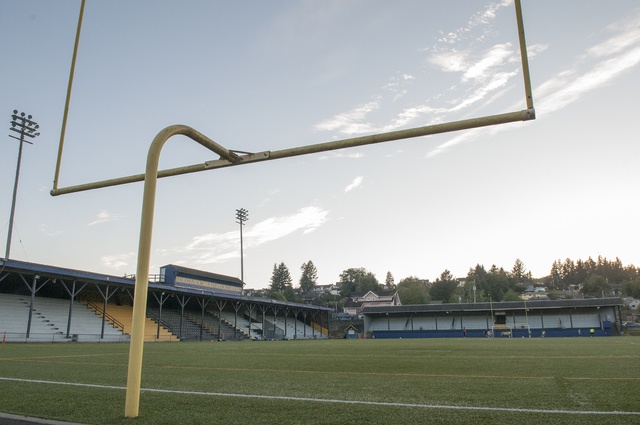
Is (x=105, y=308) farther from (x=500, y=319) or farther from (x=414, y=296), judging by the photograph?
(x=414, y=296)

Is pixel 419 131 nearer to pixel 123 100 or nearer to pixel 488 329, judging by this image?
pixel 123 100

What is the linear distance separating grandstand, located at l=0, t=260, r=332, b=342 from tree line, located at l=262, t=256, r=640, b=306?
6008 centimetres

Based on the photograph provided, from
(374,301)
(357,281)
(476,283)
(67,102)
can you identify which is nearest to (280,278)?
(357,281)

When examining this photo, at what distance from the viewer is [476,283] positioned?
13950cm

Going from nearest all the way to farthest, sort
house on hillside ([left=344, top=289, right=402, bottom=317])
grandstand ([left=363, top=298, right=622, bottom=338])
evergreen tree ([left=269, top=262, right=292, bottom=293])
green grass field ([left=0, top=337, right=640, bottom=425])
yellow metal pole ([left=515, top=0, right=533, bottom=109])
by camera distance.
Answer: green grass field ([left=0, top=337, right=640, bottom=425]), yellow metal pole ([left=515, top=0, right=533, bottom=109]), grandstand ([left=363, top=298, right=622, bottom=338]), house on hillside ([left=344, top=289, right=402, bottom=317]), evergreen tree ([left=269, top=262, right=292, bottom=293])

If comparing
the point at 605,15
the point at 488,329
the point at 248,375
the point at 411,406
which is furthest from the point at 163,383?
the point at 488,329

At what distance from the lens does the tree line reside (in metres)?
122

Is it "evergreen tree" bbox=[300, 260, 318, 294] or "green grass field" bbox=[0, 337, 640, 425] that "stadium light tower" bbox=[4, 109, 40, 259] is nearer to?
"green grass field" bbox=[0, 337, 640, 425]

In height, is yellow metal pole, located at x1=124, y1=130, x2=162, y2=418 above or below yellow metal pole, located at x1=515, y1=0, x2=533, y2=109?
below

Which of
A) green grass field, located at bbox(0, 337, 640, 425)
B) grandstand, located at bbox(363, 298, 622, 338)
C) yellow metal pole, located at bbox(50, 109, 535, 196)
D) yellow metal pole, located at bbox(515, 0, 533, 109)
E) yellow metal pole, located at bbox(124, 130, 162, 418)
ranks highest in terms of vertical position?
yellow metal pole, located at bbox(515, 0, 533, 109)

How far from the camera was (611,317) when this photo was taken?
46875 mm

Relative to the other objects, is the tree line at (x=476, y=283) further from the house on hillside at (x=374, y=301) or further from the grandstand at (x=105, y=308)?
the grandstand at (x=105, y=308)

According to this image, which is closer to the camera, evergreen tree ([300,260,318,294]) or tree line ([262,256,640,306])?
tree line ([262,256,640,306])

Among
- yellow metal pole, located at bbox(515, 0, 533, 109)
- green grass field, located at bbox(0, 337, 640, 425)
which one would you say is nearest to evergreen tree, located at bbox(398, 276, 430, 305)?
green grass field, located at bbox(0, 337, 640, 425)
